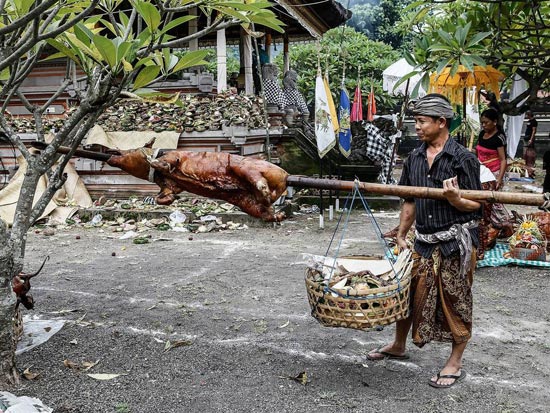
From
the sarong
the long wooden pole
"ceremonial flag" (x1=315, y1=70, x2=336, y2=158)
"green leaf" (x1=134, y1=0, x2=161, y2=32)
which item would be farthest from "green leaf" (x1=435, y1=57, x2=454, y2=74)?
"ceremonial flag" (x1=315, y1=70, x2=336, y2=158)

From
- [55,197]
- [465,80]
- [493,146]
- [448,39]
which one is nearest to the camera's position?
[448,39]

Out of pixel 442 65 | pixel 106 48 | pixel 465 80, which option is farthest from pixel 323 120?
pixel 106 48

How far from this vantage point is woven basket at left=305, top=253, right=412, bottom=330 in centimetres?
325

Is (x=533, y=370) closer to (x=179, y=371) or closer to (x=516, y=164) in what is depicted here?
(x=179, y=371)

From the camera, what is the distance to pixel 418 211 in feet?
12.6

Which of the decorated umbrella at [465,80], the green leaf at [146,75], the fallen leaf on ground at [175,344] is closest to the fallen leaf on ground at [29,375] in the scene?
the fallen leaf on ground at [175,344]

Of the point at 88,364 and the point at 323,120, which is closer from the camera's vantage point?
the point at 88,364

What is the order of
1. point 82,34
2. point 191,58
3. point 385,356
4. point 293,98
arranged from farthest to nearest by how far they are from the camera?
point 293,98
point 385,356
point 191,58
point 82,34

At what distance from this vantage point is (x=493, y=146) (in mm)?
7641

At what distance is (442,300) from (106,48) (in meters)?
2.64

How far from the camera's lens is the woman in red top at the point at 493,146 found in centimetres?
748

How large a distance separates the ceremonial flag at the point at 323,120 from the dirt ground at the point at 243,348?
2.99 m

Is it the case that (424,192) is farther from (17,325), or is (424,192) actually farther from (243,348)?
(17,325)

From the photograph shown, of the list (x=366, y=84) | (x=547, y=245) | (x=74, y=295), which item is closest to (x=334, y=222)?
(x=547, y=245)
